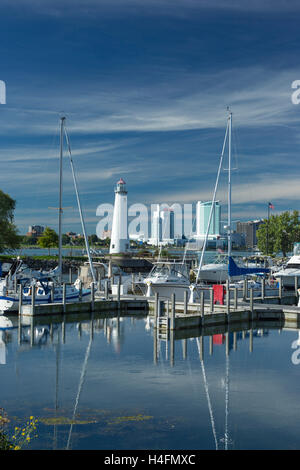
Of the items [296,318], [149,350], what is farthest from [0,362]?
[296,318]

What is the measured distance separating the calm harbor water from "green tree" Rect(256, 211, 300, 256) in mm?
70479

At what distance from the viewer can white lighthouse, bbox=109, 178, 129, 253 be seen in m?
73.0

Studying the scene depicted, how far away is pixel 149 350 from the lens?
72.8ft

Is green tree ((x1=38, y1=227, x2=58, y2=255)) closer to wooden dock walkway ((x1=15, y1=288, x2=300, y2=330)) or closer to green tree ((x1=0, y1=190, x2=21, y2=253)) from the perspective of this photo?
green tree ((x1=0, y1=190, x2=21, y2=253))

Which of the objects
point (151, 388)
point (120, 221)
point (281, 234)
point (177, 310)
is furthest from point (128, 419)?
point (281, 234)

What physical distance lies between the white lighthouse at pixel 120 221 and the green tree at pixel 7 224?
45.2 ft

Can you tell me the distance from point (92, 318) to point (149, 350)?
9.17 m

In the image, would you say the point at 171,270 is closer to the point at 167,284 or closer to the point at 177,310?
the point at 167,284

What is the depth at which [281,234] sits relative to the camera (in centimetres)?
9494

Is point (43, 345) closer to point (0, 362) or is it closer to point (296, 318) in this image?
point (0, 362)

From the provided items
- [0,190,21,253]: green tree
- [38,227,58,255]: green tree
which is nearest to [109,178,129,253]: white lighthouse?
[0,190,21,253]: green tree

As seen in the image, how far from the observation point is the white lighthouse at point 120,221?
2874 inches

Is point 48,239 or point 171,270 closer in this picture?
point 171,270

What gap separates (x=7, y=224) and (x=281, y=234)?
49.0 meters
